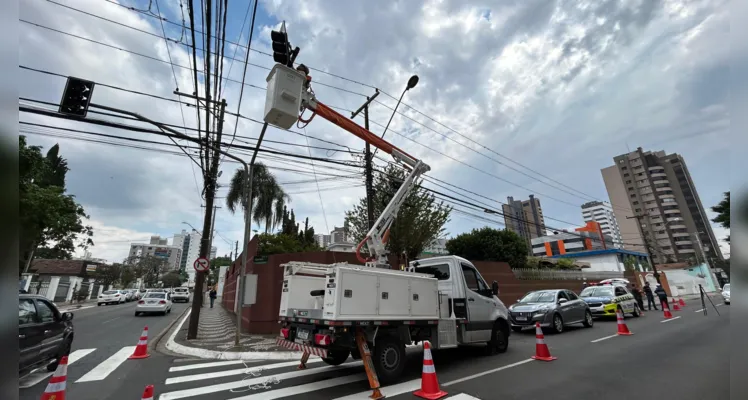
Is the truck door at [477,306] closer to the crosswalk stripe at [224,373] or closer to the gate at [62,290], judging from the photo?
the crosswalk stripe at [224,373]

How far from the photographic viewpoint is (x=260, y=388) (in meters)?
5.93

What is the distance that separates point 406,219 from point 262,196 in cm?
1889

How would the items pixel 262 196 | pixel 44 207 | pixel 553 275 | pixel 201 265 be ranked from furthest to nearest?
1. pixel 262 196
2. pixel 553 275
3. pixel 201 265
4. pixel 44 207

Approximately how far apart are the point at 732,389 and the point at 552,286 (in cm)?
2452

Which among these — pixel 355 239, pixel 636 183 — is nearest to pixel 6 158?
pixel 355 239

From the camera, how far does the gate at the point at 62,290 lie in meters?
33.2

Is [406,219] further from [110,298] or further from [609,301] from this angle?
[110,298]

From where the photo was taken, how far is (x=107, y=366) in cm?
752

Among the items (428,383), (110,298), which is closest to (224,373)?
(428,383)

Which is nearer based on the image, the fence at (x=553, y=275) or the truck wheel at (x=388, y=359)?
the truck wheel at (x=388, y=359)

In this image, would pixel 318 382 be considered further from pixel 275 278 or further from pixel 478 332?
pixel 275 278

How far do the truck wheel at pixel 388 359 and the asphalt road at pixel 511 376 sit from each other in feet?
0.74

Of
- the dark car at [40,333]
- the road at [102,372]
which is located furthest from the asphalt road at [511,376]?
the dark car at [40,333]

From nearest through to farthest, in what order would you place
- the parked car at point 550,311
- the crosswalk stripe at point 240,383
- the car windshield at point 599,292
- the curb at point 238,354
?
the crosswalk stripe at point 240,383, the curb at point 238,354, the parked car at point 550,311, the car windshield at point 599,292
